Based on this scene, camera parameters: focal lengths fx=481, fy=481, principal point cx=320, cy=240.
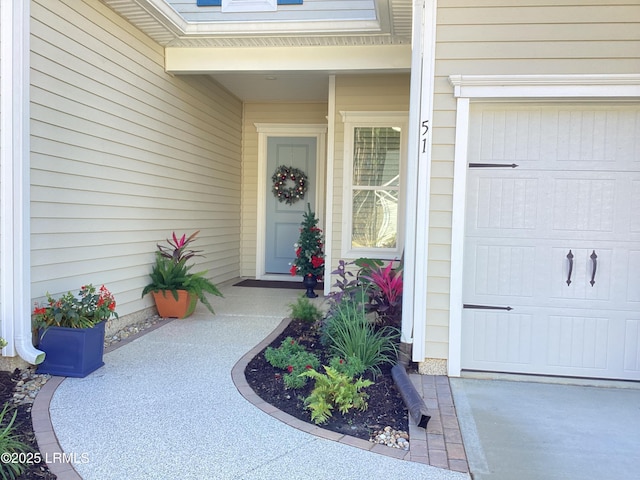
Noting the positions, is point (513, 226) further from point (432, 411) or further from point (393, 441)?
point (393, 441)

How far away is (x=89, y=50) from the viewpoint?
404cm

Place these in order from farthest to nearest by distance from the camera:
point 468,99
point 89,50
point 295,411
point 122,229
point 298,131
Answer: point 298,131 < point 122,229 < point 89,50 < point 468,99 < point 295,411

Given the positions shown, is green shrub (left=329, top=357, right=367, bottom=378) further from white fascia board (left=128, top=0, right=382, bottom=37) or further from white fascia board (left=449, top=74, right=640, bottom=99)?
white fascia board (left=128, top=0, right=382, bottom=37)

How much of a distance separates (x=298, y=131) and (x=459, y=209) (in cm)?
445

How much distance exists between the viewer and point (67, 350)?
11.0 ft

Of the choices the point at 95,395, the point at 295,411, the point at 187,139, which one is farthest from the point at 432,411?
the point at 187,139

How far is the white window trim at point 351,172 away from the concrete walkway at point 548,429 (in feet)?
8.71

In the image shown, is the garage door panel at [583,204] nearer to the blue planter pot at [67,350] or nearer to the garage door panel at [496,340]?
the garage door panel at [496,340]

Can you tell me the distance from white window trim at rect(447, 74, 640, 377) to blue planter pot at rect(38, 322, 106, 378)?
2618mm

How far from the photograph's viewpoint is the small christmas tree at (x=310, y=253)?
6.33 m

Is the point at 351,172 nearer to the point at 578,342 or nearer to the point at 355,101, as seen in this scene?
the point at 355,101

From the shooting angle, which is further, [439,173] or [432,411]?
[439,173]

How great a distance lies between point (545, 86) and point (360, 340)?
7.47 feet

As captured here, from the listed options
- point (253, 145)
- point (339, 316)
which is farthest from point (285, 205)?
point (339, 316)
